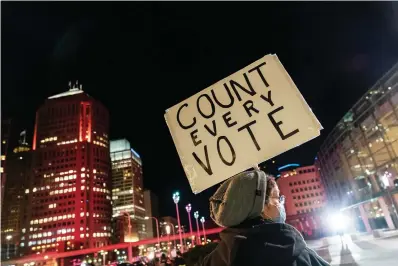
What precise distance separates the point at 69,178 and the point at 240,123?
14239 cm

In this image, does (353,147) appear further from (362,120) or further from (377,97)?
(377,97)

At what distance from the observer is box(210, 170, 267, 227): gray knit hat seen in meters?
1.87

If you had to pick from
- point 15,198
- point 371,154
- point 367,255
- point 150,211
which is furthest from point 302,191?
point 15,198

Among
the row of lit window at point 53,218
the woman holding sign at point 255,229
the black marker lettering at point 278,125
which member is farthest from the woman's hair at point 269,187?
the row of lit window at point 53,218

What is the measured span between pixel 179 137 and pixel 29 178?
503 ft

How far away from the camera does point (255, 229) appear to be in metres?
1.71

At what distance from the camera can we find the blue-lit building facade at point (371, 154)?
3412 centimetres

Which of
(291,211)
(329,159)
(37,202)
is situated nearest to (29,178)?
(37,202)

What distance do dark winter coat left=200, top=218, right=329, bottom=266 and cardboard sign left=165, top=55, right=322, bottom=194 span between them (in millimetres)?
1368

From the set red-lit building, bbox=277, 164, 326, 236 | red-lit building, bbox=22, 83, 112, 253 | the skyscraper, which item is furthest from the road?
the skyscraper

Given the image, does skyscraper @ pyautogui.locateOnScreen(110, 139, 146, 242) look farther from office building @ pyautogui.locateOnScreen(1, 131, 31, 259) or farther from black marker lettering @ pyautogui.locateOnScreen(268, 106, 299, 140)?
black marker lettering @ pyautogui.locateOnScreen(268, 106, 299, 140)

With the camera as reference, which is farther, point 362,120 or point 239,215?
point 362,120

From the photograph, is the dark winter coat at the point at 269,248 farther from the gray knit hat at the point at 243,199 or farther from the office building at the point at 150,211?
the office building at the point at 150,211

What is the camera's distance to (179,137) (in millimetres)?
3568
